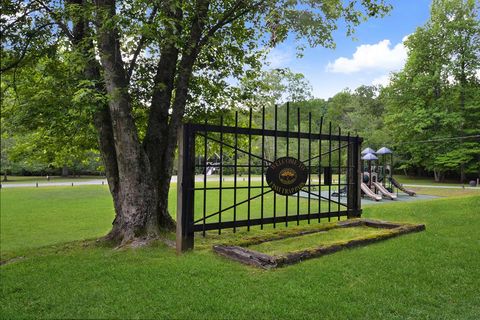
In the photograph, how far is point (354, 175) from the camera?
7.52 metres

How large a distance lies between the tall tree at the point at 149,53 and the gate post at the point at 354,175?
2.58 metres

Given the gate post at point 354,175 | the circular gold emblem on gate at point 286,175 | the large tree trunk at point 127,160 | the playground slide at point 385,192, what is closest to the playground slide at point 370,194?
the playground slide at point 385,192

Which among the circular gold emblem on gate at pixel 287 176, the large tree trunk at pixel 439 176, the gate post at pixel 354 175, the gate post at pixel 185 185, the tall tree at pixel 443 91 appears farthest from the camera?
the large tree trunk at pixel 439 176

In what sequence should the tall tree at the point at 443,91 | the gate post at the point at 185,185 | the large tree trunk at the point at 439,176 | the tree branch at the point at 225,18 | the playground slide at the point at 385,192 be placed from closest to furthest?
the gate post at the point at 185,185
the tree branch at the point at 225,18
the playground slide at the point at 385,192
the tall tree at the point at 443,91
the large tree trunk at the point at 439,176

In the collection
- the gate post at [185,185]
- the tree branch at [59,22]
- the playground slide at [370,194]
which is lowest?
the playground slide at [370,194]

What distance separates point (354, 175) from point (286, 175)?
6.80ft

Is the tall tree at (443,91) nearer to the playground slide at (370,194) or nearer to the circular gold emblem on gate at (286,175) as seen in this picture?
the playground slide at (370,194)

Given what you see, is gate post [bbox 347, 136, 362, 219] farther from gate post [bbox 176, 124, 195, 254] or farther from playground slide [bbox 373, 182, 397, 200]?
playground slide [bbox 373, 182, 397, 200]

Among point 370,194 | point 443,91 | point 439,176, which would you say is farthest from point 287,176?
point 439,176

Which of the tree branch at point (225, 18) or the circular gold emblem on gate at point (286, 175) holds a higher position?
the tree branch at point (225, 18)

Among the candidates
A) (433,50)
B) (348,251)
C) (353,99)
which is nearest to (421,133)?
(433,50)

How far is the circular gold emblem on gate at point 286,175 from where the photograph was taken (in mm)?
6012

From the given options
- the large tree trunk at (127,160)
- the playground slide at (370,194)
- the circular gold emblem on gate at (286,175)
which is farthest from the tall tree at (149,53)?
the playground slide at (370,194)

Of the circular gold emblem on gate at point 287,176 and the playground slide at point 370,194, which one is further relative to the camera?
the playground slide at point 370,194
